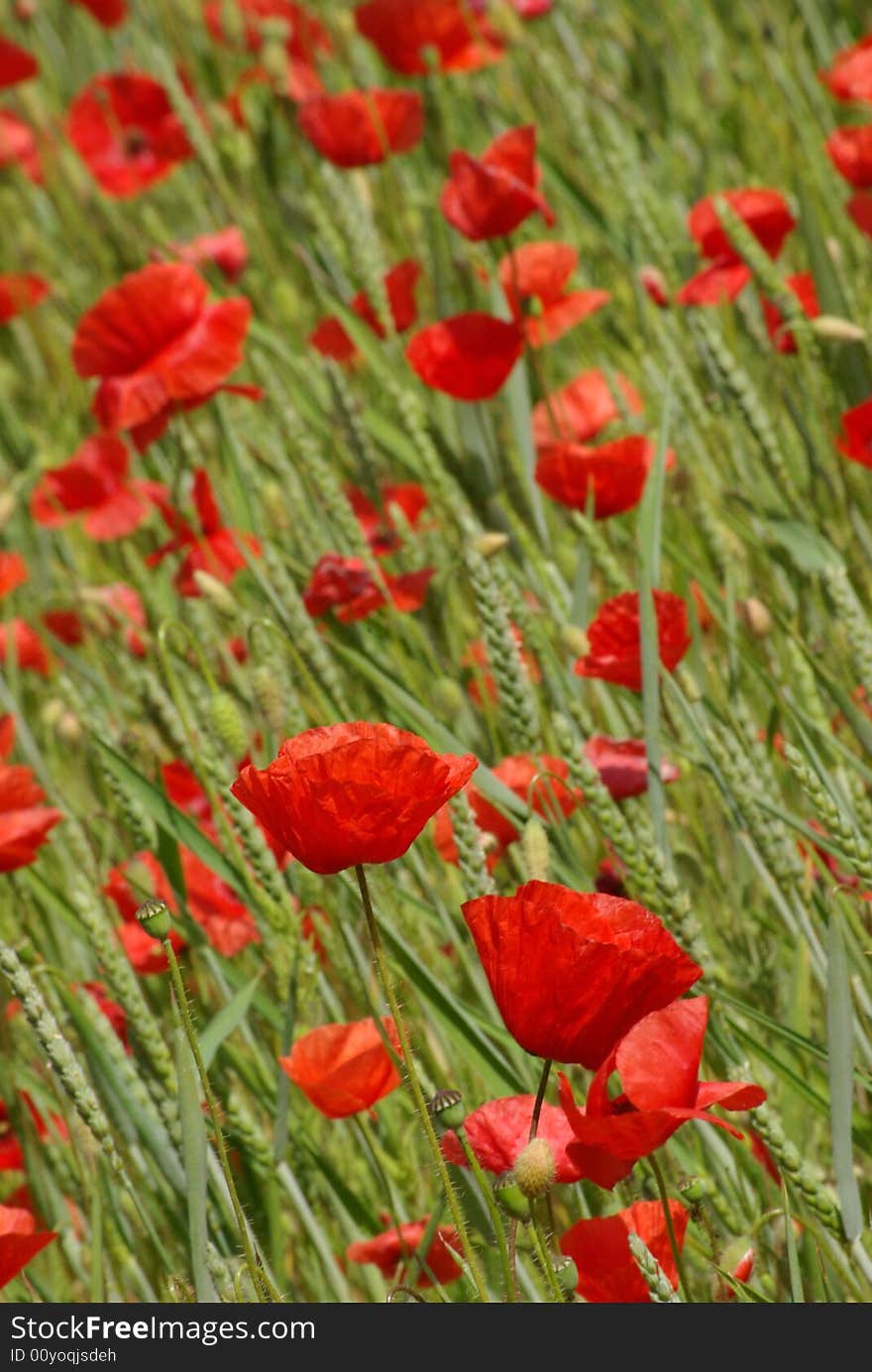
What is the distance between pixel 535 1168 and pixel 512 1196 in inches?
1.4

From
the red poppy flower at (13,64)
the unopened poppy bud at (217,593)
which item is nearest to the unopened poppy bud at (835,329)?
the unopened poppy bud at (217,593)

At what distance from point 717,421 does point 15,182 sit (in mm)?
2100

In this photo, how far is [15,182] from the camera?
328cm

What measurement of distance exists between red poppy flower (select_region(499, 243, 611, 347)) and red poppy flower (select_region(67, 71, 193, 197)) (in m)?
1.04

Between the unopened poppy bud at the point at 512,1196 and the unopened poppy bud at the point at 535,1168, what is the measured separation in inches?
0.5

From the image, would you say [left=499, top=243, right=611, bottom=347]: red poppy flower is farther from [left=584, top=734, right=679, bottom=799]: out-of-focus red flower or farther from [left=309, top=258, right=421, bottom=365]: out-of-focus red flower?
[left=584, top=734, right=679, bottom=799]: out-of-focus red flower

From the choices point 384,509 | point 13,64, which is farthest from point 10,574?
point 13,64

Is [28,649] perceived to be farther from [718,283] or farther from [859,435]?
[859,435]

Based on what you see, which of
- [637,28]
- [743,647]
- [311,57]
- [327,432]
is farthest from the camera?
[311,57]

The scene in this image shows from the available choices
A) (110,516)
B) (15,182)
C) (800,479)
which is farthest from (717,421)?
(15,182)

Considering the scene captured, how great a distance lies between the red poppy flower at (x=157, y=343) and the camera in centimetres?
165

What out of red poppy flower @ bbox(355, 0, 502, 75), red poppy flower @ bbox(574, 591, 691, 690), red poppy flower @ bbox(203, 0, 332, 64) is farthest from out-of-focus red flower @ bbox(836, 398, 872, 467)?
red poppy flower @ bbox(203, 0, 332, 64)

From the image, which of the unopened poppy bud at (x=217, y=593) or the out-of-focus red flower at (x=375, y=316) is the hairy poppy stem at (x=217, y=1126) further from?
the out-of-focus red flower at (x=375, y=316)
